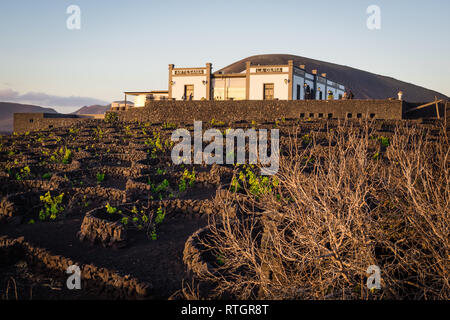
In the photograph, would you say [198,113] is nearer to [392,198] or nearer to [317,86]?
[317,86]

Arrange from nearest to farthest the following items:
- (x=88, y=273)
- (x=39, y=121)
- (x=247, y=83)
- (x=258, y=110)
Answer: (x=88, y=273), (x=258, y=110), (x=39, y=121), (x=247, y=83)

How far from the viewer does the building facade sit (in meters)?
27.7

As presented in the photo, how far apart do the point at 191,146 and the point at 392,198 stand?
1152cm

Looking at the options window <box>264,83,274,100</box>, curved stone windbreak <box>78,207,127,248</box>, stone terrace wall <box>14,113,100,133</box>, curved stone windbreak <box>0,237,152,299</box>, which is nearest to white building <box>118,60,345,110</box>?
window <box>264,83,274,100</box>

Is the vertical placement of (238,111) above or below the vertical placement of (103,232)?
above

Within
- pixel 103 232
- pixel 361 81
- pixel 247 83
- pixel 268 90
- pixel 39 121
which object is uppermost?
pixel 361 81

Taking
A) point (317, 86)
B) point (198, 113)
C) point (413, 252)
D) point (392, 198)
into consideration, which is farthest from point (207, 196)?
point (317, 86)

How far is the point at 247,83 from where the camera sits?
2894cm

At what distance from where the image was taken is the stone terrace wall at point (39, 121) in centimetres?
2539

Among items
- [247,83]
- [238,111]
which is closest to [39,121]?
[238,111]

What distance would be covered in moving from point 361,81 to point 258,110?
119153 millimetres

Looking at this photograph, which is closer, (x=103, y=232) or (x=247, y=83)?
(x=103, y=232)

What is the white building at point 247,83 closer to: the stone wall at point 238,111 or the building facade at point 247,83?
the building facade at point 247,83

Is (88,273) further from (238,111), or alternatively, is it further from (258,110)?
(238,111)
